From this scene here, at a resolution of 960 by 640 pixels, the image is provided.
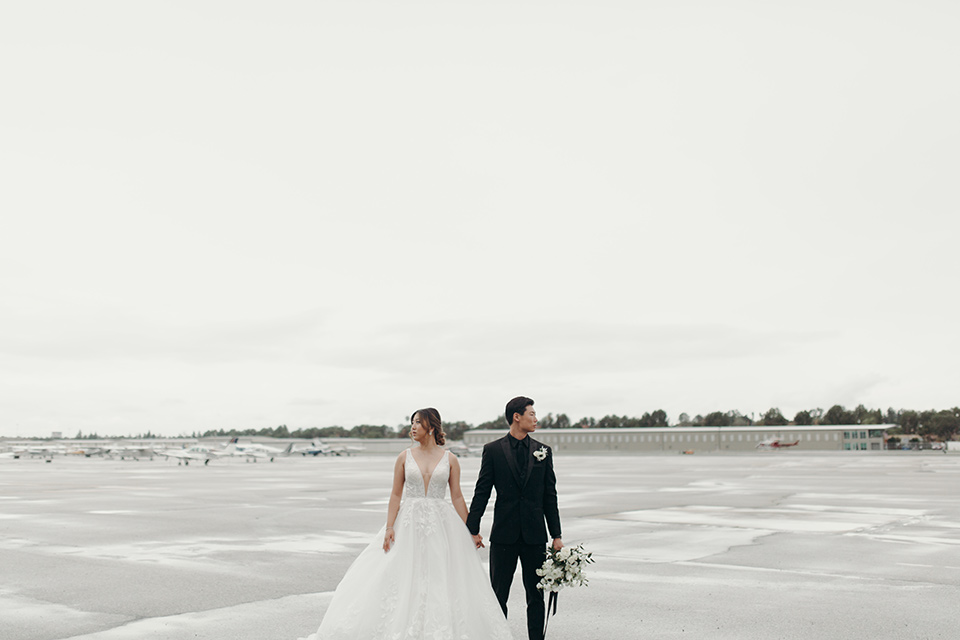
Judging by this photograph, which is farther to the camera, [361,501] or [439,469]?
[361,501]

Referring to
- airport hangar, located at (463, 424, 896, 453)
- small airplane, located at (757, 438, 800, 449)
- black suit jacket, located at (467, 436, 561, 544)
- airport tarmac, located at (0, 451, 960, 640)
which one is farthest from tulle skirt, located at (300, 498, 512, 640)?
airport hangar, located at (463, 424, 896, 453)

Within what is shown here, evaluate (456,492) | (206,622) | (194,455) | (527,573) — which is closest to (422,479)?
(456,492)

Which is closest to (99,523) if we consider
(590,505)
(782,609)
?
(590,505)

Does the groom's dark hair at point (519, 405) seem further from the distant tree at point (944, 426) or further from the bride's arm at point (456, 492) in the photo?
the distant tree at point (944, 426)

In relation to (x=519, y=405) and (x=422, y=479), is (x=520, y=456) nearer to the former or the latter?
(x=519, y=405)

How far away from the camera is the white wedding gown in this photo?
22.9 ft

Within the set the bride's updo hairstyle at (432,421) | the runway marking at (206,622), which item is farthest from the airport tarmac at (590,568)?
the bride's updo hairstyle at (432,421)

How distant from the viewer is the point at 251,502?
2638cm

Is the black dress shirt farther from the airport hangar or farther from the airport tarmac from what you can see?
the airport hangar

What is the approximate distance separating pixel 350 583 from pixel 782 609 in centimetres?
522

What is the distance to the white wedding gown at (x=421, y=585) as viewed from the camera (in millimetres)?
6973

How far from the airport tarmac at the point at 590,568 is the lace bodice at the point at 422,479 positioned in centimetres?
193

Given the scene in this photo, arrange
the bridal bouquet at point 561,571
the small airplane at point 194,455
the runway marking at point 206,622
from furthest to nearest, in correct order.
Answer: the small airplane at point 194,455 → the runway marking at point 206,622 → the bridal bouquet at point 561,571

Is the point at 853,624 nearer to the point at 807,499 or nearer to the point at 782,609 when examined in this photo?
the point at 782,609
